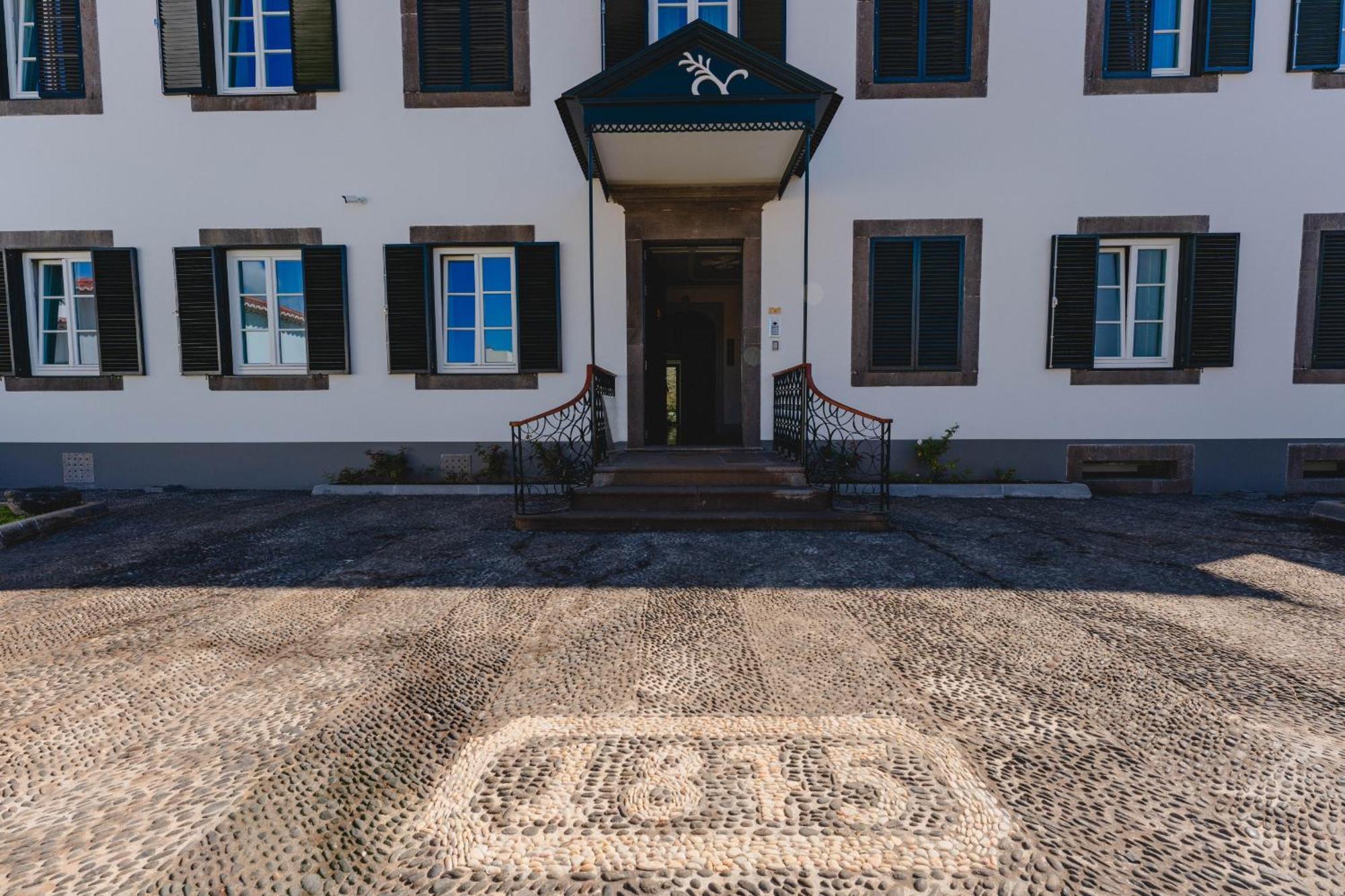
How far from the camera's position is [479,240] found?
7516mm

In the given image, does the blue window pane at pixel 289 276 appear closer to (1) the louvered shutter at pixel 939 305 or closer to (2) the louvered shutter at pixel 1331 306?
(1) the louvered shutter at pixel 939 305

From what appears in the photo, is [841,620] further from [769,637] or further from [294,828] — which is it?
[294,828]

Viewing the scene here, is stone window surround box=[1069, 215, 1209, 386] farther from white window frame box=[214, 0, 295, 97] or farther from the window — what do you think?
white window frame box=[214, 0, 295, 97]

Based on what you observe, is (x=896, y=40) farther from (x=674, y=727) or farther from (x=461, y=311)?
(x=674, y=727)

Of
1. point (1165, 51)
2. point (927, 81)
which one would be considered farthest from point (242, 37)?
point (1165, 51)

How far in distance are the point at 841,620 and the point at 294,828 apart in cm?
262

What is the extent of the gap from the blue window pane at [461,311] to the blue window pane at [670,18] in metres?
4.02

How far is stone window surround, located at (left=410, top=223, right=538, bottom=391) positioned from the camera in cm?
750

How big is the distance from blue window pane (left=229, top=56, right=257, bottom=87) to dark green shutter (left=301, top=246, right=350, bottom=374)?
227 centimetres

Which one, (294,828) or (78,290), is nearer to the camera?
(294,828)

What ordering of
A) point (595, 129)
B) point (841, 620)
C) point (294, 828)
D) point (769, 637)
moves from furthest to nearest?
1. point (595, 129)
2. point (841, 620)
3. point (769, 637)
4. point (294, 828)

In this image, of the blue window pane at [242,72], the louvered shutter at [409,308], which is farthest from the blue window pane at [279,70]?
the louvered shutter at [409,308]

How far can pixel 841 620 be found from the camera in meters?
3.37

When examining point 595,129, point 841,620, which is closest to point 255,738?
point 841,620
